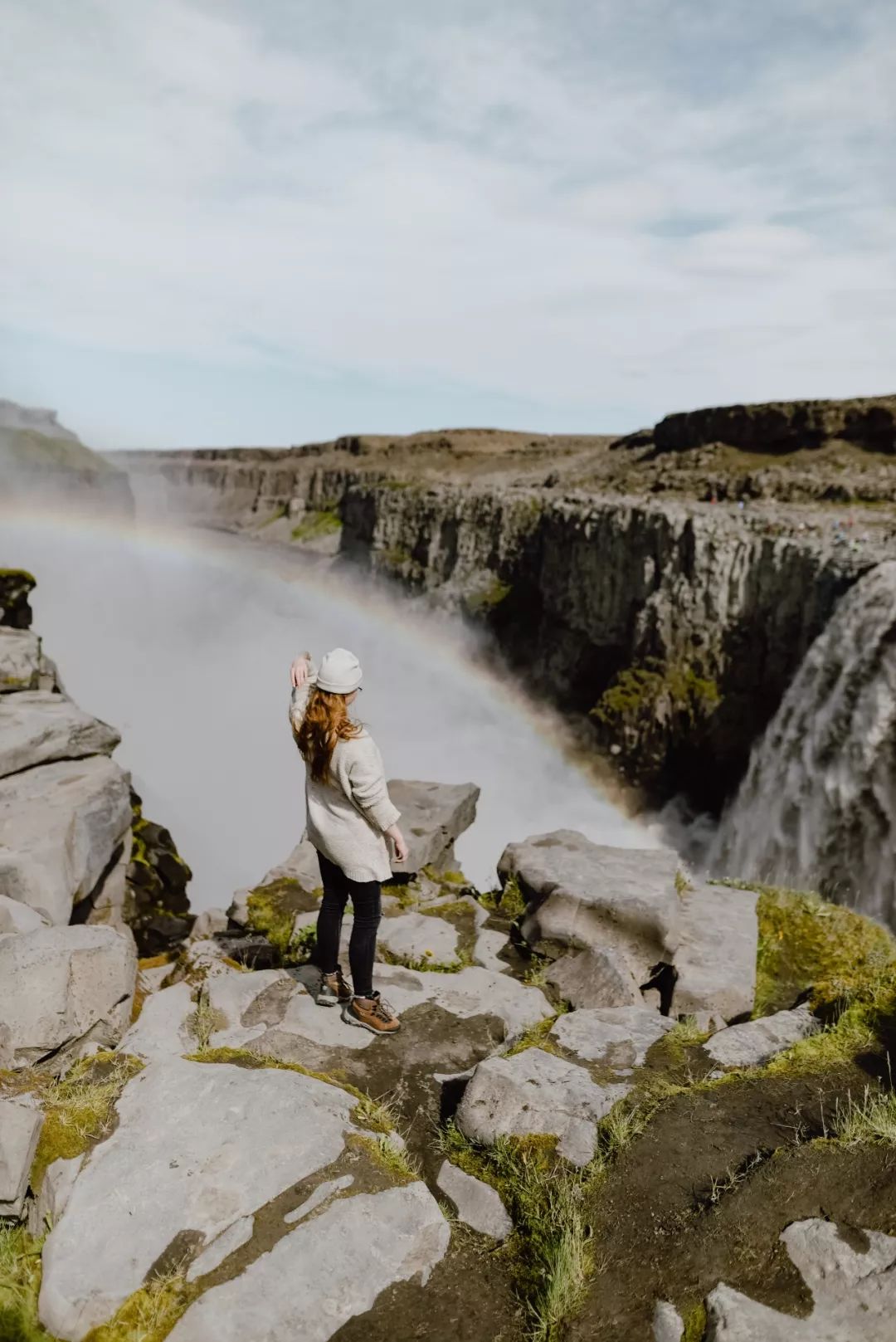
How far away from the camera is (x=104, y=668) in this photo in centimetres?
7275

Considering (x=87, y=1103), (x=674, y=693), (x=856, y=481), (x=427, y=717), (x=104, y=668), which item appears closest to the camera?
(x=87, y=1103)

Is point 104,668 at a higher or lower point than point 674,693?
lower

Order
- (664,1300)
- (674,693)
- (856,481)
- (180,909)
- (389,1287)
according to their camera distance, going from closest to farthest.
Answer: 1. (664,1300)
2. (389,1287)
3. (180,909)
4. (674,693)
5. (856,481)

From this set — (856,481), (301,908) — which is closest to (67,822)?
(301,908)

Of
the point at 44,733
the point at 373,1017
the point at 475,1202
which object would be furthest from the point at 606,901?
the point at 44,733

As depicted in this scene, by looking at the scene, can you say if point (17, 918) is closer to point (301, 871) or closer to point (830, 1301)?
point (301, 871)

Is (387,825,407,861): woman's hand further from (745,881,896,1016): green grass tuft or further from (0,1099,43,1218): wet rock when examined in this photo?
(745,881,896,1016): green grass tuft

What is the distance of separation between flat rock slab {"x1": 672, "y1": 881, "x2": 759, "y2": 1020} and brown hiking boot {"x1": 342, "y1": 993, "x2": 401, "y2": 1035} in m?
2.68

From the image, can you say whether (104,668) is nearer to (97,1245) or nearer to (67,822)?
(67,822)

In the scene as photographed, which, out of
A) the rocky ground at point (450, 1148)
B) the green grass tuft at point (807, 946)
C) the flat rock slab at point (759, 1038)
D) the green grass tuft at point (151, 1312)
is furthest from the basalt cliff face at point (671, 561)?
the green grass tuft at point (151, 1312)

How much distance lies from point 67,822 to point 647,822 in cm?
3248

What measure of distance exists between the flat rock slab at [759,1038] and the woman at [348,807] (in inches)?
88.8

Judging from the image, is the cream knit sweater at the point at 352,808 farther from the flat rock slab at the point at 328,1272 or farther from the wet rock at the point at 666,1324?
the wet rock at the point at 666,1324

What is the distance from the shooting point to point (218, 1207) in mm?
3502
